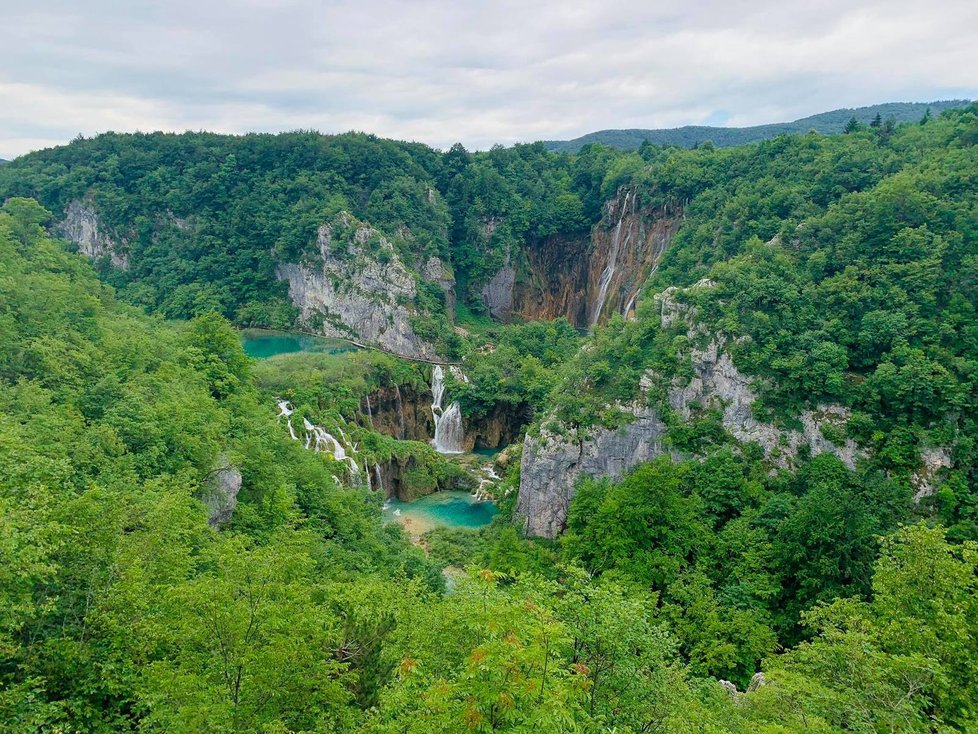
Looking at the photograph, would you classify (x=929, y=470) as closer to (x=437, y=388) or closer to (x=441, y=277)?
(x=437, y=388)

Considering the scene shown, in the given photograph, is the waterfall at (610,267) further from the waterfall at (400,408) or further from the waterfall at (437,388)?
the waterfall at (400,408)

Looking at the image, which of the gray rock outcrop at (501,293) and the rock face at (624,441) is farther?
the gray rock outcrop at (501,293)

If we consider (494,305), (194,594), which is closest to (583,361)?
(194,594)

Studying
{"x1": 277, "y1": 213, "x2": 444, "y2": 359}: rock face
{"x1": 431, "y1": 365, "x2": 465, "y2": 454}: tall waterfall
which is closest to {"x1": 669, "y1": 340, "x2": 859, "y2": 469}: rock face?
{"x1": 431, "y1": 365, "x2": 465, "y2": 454}: tall waterfall

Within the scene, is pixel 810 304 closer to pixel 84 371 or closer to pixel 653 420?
pixel 653 420

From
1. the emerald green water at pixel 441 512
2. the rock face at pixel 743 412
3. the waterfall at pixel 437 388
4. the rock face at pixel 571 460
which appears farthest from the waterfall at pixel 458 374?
the rock face at pixel 743 412
